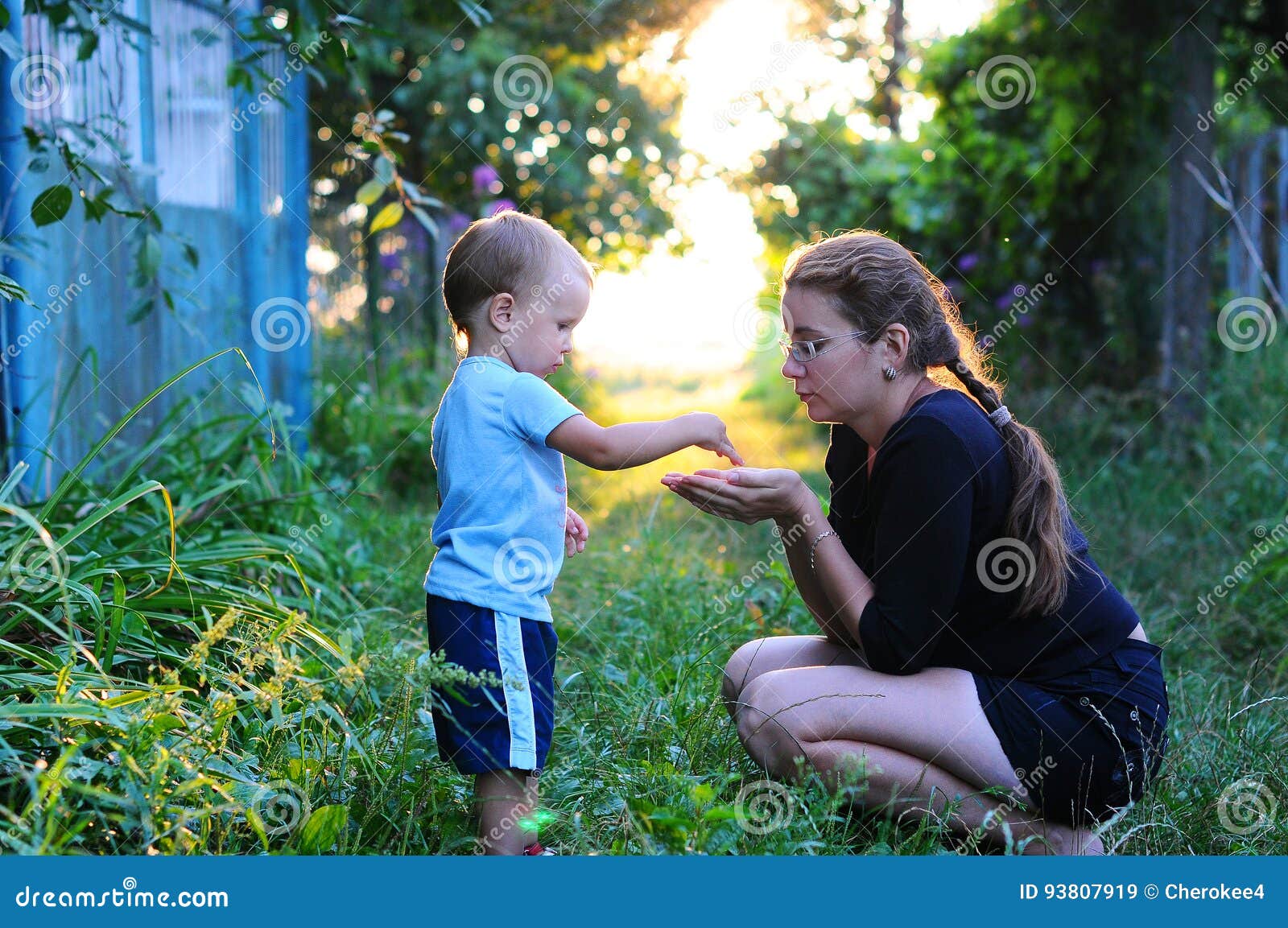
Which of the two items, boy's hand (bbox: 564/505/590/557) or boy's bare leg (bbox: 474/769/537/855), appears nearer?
boy's bare leg (bbox: 474/769/537/855)

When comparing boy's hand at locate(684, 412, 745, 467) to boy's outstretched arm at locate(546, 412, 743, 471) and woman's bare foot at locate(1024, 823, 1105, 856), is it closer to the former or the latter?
boy's outstretched arm at locate(546, 412, 743, 471)

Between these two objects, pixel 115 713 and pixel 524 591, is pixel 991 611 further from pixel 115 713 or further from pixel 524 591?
pixel 115 713

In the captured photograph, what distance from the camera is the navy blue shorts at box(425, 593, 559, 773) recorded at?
6.48ft

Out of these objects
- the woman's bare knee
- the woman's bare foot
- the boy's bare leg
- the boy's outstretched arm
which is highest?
the boy's outstretched arm

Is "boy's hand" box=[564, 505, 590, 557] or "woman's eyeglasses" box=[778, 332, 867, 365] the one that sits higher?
"woman's eyeglasses" box=[778, 332, 867, 365]

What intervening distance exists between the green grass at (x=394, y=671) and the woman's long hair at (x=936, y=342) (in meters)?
0.51

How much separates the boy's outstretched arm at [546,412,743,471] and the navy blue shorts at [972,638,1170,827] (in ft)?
2.50

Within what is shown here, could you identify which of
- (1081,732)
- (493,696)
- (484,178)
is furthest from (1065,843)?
(484,178)

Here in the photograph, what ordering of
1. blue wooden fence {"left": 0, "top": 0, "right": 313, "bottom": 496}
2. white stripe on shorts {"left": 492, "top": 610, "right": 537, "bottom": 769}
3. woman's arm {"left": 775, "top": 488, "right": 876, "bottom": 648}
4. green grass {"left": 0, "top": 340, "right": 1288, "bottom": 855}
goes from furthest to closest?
blue wooden fence {"left": 0, "top": 0, "right": 313, "bottom": 496}, woman's arm {"left": 775, "top": 488, "right": 876, "bottom": 648}, white stripe on shorts {"left": 492, "top": 610, "right": 537, "bottom": 769}, green grass {"left": 0, "top": 340, "right": 1288, "bottom": 855}

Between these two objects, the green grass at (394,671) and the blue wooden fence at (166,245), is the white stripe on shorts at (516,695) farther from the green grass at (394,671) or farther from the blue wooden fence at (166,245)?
the blue wooden fence at (166,245)

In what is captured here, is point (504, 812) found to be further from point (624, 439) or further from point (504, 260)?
point (504, 260)

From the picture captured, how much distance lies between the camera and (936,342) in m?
2.29

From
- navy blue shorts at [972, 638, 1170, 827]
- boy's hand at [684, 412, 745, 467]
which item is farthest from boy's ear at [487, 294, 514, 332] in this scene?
navy blue shorts at [972, 638, 1170, 827]

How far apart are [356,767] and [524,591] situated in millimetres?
489
